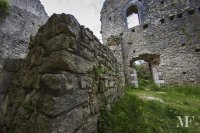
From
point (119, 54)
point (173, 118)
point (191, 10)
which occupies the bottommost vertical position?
point (173, 118)

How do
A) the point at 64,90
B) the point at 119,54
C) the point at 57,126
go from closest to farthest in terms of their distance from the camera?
the point at 57,126 < the point at 64,90 < the point at 119,54

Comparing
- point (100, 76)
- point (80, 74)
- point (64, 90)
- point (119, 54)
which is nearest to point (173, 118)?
point (100, 76)

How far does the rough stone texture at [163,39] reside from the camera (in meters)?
8.20

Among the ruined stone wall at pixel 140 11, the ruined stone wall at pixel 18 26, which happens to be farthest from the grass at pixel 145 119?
the ruined stone wall at pixel 140 11

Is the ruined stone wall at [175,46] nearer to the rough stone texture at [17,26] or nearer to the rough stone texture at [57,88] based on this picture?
the rough stone texture at [17,26]

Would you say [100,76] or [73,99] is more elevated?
[100,76]

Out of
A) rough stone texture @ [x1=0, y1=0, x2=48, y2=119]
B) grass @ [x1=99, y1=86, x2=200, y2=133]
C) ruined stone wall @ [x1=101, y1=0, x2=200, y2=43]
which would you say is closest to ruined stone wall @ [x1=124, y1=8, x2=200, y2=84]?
ruined stone wall @ [x1=101, y1=0, x2=200, y2=43]

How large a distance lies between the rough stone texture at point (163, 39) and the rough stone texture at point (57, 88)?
7567 millimetres

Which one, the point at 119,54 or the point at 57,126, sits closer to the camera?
the point at 57,126

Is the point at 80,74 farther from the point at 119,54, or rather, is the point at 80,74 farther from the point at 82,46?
the point at 119,54

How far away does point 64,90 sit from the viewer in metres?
1.42

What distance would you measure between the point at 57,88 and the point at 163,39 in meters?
9.02

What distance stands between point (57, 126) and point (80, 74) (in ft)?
2.12

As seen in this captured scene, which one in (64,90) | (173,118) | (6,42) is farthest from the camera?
(6,42)
